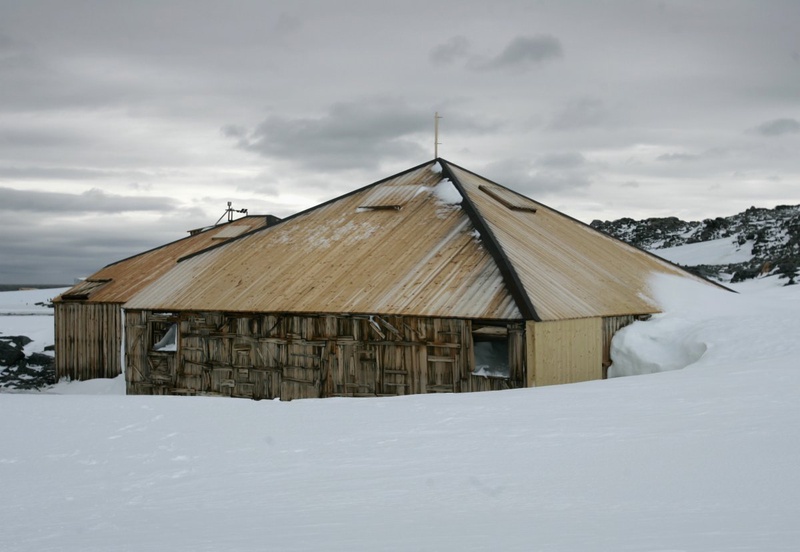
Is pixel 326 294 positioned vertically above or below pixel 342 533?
above

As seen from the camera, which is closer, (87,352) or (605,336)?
(605,336)

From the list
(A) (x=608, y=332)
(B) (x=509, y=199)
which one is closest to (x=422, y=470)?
(A) (x=608, y=332)

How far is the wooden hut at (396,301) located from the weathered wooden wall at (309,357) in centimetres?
4

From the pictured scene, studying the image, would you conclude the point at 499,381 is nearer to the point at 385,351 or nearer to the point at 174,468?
the point at 385,351

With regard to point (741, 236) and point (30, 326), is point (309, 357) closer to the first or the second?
point (30, 326)

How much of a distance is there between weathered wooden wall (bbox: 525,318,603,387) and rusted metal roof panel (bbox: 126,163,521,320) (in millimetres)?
954

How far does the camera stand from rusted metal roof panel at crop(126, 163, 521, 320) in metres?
20.8

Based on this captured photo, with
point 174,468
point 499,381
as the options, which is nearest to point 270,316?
point 499,381

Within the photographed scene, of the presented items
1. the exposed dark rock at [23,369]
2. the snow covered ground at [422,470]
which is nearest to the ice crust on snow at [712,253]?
the exposed dark rock at [23,369]

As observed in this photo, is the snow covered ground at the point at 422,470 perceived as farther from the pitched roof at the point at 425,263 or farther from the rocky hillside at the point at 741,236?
the rocky hillside at the point at 741,236

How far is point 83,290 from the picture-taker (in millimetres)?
34781

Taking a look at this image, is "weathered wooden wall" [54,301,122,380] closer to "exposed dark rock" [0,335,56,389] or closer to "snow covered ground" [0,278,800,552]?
"exposed dark rock" [0,335,56,389]

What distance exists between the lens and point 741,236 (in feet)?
229

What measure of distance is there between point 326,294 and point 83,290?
17.5 meters
